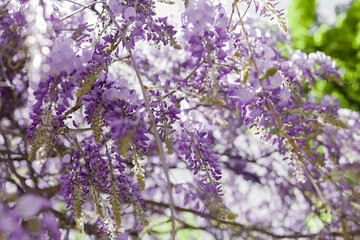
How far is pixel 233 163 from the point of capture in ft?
10.3

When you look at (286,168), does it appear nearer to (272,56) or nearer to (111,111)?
(272,56)

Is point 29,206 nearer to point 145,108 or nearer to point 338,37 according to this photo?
point 145,108

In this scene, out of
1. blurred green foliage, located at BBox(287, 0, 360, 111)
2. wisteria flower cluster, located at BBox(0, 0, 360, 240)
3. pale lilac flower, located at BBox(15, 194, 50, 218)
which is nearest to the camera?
pale lilac flower, located at BBox(15, 194, 50, 218)

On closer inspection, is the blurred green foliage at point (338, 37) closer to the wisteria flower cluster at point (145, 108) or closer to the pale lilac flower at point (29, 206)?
the wisteria flower cluster at point (145, 108)

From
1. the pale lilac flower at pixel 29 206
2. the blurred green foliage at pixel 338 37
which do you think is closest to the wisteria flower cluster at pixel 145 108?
the pale lilac flower at pixel 29 206

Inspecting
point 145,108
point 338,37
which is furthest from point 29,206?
point 338,37

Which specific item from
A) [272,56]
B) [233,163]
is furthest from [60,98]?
[233,163]

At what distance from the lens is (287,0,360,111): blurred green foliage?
6.07 m

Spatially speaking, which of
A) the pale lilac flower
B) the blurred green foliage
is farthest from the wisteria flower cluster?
the blurred green foliage

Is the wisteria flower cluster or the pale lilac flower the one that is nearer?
the pale lilac flower

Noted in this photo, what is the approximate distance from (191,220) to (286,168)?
1.07 meters

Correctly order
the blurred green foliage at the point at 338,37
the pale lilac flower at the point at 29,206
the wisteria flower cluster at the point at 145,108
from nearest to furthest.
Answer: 1. the pale lilac flower at the point at 29,206
2. the wisteria flower cluster at the point at 145,108
3. the blurred green foliage at the point at 338,37

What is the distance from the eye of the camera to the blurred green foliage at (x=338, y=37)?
6066 mm

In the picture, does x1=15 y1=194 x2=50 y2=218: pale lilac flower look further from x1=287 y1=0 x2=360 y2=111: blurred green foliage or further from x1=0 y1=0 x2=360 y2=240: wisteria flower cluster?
x1=287 y1=0 x2=360 y2=111: blurred green foliage
